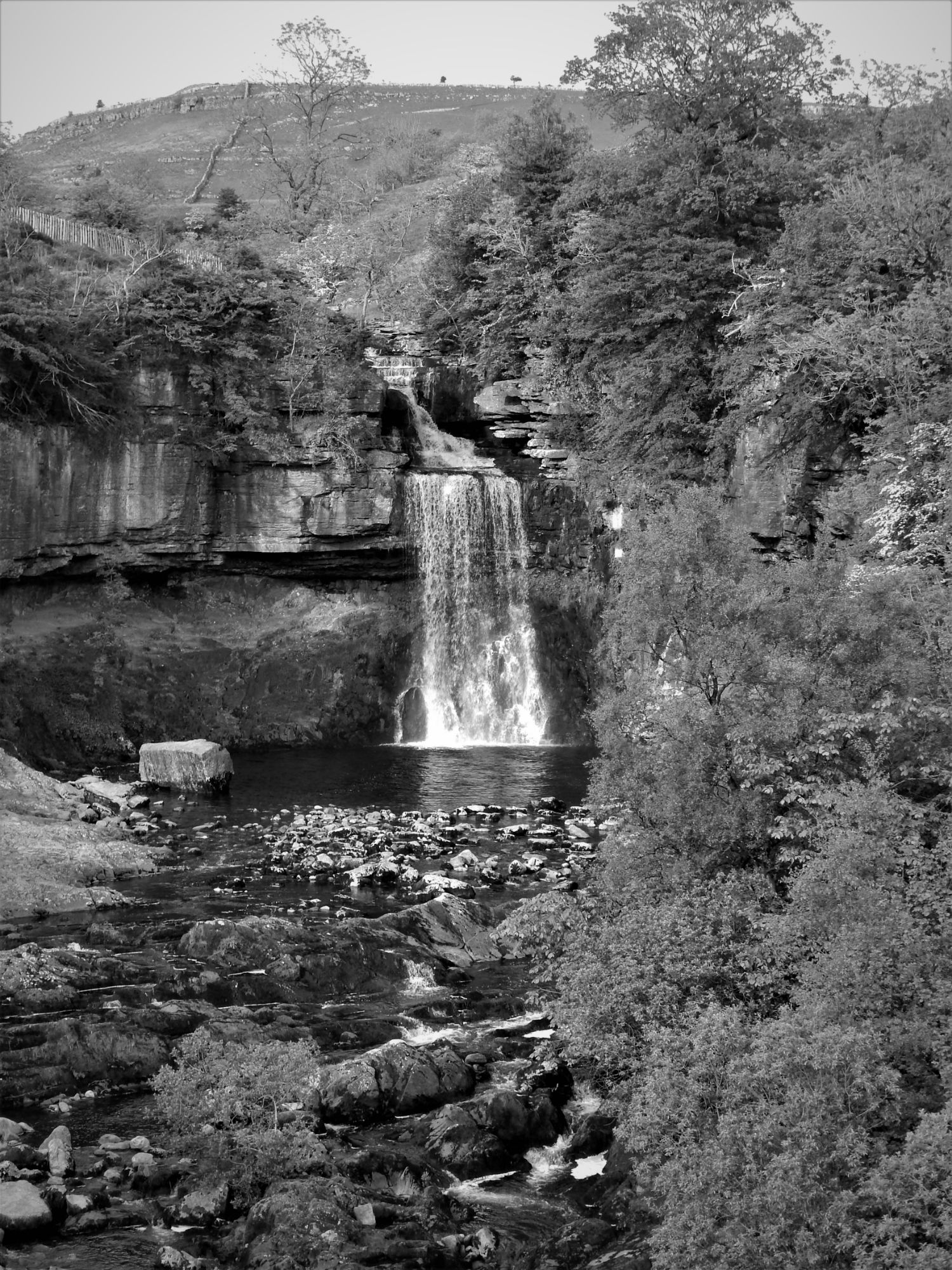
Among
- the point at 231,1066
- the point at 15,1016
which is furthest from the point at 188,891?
the point at 231,1066

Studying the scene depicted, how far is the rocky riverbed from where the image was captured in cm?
1107

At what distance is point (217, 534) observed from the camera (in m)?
39.4

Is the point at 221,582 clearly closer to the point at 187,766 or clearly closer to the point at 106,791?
the point at 187,766

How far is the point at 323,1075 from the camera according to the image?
1382cm

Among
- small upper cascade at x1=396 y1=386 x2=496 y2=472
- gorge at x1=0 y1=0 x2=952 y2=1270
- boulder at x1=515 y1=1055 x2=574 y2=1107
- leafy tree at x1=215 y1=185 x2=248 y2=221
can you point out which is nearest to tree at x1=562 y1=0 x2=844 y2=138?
gorge at x1=0 y1=0 x2=952 y2=1270

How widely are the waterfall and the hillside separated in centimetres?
4219

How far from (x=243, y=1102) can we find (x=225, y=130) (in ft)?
346

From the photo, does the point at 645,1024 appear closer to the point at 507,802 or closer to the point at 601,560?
the point at 507,802

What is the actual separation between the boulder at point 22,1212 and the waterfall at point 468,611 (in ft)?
92.2

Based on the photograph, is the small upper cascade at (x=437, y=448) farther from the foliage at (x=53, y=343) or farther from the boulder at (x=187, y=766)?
the boulder at (x=187, y=766)

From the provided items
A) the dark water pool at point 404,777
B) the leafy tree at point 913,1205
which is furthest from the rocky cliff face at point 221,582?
the leafy tree at point 913,1205

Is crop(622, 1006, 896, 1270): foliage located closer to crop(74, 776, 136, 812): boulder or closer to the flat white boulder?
crop(74, 776, 136, 812): boulder

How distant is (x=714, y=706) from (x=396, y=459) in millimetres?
25383

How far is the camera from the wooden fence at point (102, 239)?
4131cm
